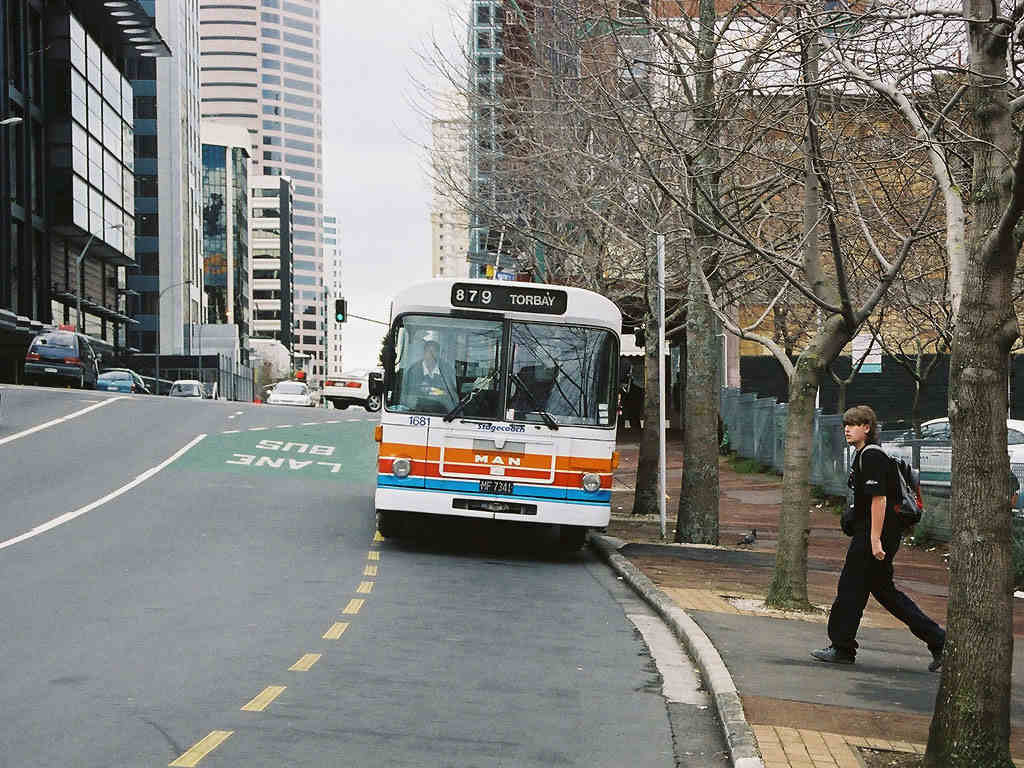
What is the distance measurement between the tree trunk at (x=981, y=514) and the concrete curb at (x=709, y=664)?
933 mm

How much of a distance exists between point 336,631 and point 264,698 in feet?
8.31

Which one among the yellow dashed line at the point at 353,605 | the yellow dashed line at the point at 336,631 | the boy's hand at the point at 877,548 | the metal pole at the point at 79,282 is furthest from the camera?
the metal pole at the point at 79,282

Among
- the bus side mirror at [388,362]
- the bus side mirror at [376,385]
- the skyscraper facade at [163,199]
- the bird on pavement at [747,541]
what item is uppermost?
the skyscraper facade at [163,199]

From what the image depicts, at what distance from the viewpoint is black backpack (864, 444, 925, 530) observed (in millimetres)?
9594

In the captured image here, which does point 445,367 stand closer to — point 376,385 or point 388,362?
point 388,362

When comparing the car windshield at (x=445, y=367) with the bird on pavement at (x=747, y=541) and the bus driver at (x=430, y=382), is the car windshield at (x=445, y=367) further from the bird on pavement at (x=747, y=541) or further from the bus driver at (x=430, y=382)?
the bird on pavement at (x=747, y=541)

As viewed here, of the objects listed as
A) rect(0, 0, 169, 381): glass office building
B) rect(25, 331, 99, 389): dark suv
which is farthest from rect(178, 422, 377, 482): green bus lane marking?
rect(0, 0, 169, 381): glass office building

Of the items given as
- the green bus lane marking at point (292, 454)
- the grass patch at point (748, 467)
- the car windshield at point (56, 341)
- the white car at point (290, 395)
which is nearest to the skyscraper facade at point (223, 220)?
the white car at point (290, 395)

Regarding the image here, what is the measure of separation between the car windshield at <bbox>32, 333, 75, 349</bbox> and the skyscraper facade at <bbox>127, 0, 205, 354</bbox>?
67.2m

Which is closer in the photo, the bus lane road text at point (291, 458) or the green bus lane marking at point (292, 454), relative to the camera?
the green bus lane marking at point (292, 454)

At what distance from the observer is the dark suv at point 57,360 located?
4906cm

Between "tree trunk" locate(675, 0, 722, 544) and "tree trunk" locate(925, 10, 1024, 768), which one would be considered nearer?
"tree trunk" locate(925, 10, 1024, 768)

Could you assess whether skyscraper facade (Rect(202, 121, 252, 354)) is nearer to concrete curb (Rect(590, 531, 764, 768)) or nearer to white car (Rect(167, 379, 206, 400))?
white car (Rect(167, 379, 206, 400))

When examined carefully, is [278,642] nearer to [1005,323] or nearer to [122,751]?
[122,751]
